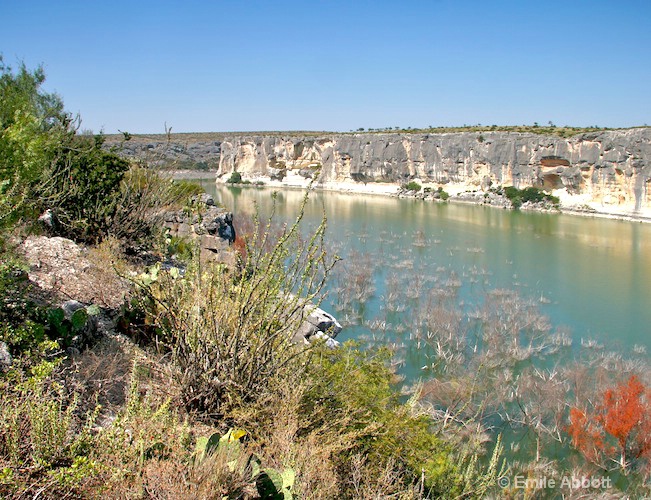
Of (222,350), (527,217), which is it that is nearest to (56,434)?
(222,350)

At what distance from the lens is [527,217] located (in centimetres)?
4244

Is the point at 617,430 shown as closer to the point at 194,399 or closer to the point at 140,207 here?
the point at 194,399

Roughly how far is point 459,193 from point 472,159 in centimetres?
393

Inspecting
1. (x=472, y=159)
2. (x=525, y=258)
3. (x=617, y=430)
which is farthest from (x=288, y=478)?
(x=472, y=159)

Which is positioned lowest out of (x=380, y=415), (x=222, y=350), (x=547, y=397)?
(x=547, y=397)

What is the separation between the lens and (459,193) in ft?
182

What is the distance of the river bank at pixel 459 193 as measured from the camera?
42.6 metres

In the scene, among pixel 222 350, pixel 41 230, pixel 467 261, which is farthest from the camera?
pixel 467 261

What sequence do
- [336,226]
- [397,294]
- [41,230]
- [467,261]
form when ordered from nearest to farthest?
[41,230], [397,294], [467,261], [336,226]

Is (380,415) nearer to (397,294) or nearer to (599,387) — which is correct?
(599,387)

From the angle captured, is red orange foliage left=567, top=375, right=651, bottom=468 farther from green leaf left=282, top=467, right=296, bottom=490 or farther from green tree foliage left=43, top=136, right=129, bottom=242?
green tree foliage left=43, top=136, right=129, bottom=242

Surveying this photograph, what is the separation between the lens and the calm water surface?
17219mm

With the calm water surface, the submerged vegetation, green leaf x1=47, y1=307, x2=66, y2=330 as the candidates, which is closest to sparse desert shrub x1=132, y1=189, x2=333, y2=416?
the submerged vegetation

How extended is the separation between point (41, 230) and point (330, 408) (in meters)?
5.59
